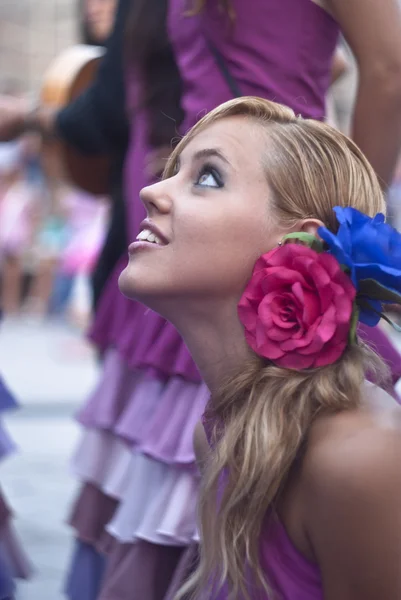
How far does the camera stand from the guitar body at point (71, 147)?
3033 mm

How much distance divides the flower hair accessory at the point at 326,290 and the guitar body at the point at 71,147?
1.58 metres

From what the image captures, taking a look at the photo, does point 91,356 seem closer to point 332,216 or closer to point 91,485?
point 91,485

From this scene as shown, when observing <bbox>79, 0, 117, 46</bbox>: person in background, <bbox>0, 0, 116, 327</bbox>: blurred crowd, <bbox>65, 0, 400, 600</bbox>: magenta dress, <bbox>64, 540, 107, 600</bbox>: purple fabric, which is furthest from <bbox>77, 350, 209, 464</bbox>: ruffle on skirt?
<bbox>0, 0, 116, 327</bbox>: blurred crowd

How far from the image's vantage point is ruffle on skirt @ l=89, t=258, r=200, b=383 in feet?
7.25

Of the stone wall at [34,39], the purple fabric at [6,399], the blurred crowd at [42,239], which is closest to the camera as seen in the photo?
the purple fabric at [6,399]

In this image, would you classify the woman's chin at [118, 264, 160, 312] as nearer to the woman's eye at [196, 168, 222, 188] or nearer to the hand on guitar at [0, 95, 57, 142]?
the woman's eye at [196, 168, 222, 188]

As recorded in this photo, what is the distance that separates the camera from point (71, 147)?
9.69 ft

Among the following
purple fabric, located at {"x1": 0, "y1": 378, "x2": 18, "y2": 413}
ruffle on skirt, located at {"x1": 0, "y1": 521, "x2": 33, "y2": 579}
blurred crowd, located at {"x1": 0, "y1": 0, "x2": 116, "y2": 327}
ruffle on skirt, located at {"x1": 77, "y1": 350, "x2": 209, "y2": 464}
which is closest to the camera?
ruffle on skirt, located at {"x1": 77, "y1": 350, "x2": 209, "y2": 464}

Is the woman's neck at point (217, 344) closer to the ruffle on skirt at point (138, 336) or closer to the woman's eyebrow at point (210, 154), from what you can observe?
the woman's eyebrow at point (210, 154)

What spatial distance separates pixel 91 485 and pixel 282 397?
1.17 metres

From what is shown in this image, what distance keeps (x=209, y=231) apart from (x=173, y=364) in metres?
0.68

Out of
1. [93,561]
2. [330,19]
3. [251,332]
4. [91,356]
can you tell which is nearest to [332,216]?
[251,332]

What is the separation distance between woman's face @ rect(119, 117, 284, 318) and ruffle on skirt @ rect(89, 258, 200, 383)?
0.56 meters

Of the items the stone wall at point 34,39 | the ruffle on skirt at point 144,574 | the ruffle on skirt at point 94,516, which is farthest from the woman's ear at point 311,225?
the stone wall at point 34,39
